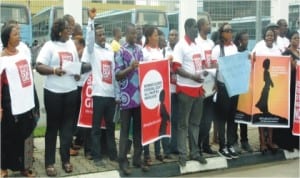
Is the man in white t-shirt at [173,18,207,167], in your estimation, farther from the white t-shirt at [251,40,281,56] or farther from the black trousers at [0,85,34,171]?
the black trousers at [0,85,34,171]

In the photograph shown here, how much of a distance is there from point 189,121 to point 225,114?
72cm

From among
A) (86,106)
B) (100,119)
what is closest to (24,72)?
(100,119)

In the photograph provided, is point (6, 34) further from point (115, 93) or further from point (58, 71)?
point (115, 93)

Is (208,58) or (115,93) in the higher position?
(208,58)

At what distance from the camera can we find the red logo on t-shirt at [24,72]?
5.65 m

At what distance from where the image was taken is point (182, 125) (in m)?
6.67

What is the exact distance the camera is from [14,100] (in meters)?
5.63

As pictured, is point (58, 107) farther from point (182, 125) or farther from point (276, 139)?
point (276, 139)

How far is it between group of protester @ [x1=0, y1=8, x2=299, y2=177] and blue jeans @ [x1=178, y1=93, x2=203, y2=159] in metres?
0.01

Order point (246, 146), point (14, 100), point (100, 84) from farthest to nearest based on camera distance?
point (246, 146) < point (100, 84) < point (14, 100)

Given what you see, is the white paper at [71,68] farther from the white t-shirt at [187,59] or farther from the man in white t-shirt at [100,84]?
the white t-shirt at [187,59]

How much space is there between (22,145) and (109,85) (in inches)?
51.4

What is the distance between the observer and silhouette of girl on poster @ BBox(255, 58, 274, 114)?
24.2ft

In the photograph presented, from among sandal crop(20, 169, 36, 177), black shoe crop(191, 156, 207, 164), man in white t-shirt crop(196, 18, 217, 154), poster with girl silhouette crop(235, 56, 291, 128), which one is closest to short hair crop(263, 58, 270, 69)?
poster with girl silhouette crop(235, 56, 291, 128)
